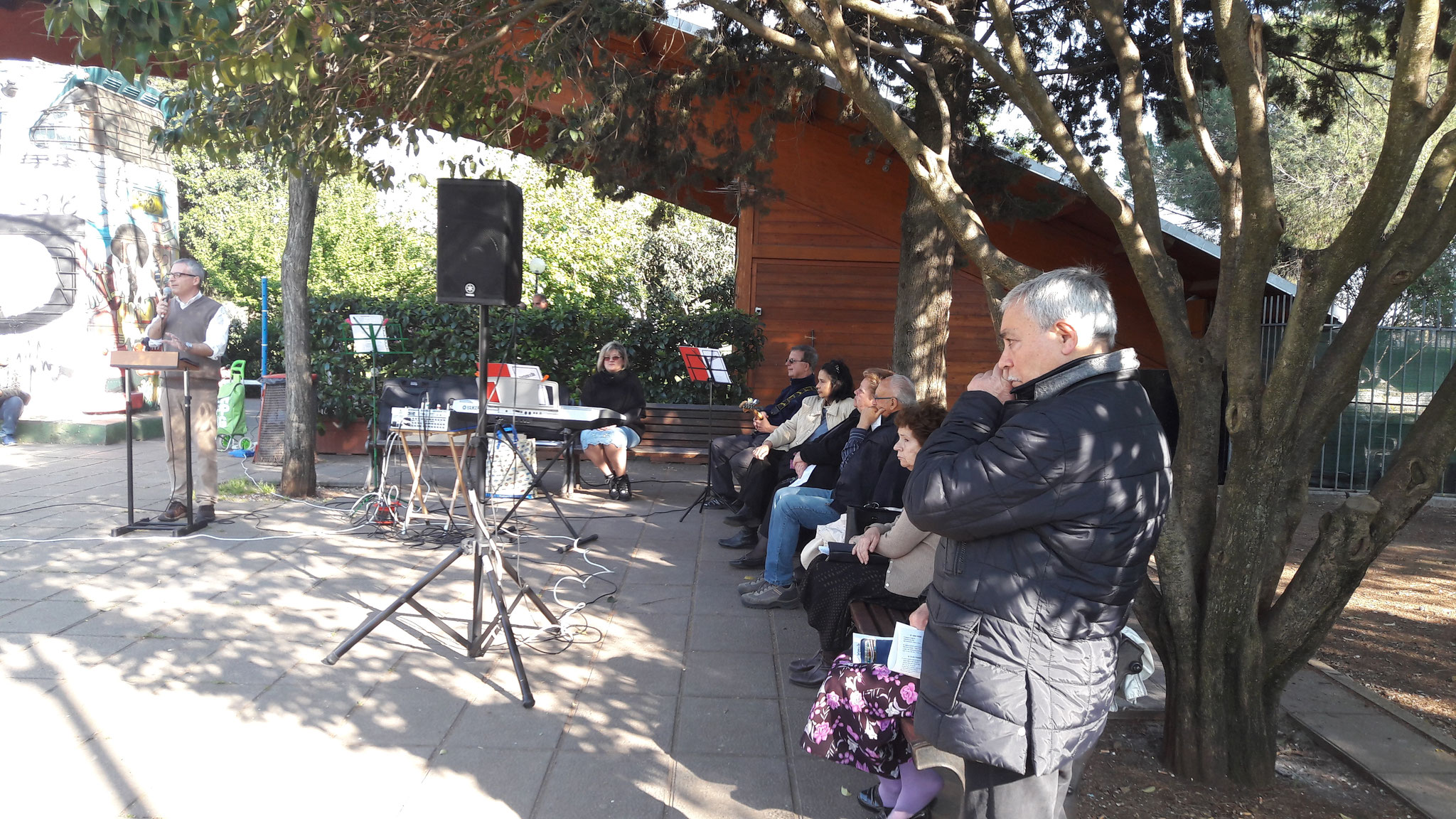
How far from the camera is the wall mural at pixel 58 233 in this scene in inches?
434

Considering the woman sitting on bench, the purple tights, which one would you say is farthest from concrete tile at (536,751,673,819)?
the purple tights

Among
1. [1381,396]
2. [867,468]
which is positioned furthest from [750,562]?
[1381,396]

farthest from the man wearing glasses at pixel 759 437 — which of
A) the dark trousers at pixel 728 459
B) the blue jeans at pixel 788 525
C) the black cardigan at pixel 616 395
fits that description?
the blue jeans at pixel 788 525

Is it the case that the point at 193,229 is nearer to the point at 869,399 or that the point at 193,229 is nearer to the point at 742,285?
the point at 742,285

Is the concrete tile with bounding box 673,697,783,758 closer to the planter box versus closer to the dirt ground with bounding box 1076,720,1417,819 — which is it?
the dirt ground with bounding box 1076,720,1417,819

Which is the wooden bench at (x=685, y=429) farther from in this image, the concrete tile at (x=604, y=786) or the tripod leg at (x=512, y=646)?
the concrete tile at (x=604, y=786)

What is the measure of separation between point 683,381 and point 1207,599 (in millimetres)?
7829

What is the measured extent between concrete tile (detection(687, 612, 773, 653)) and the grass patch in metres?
4.88

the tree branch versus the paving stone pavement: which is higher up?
the tree branch

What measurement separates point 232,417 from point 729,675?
349 inches

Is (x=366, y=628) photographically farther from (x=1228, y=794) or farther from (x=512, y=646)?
(x=1228, y=794)

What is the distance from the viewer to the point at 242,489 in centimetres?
812

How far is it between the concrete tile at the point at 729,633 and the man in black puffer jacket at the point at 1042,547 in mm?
2512

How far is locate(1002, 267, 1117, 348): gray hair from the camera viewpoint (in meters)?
2.03
